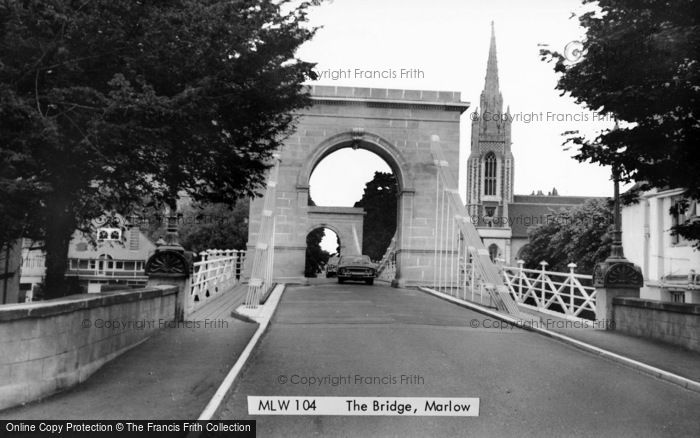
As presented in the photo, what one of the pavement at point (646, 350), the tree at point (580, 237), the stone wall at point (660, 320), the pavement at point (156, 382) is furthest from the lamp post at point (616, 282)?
the tree at point (580, 237)

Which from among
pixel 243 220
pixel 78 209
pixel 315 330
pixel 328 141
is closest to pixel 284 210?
pixel 328 141

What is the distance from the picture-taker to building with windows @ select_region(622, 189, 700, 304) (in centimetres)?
3088

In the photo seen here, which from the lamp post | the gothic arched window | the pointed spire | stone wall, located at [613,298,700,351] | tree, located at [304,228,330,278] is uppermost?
the pointed spire

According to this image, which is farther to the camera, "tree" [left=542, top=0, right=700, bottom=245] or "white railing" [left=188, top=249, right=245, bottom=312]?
"white railing" [left=188, top=249, right=245, bottom=312]

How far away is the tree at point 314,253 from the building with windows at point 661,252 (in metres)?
32.1

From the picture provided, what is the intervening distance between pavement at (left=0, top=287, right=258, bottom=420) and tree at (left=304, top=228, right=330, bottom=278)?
2053 inches

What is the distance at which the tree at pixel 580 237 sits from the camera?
40.2 meters

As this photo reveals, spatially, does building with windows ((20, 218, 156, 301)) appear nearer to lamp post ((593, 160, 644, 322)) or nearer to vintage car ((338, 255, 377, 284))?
vintage car ((338, 255, 377, 284))

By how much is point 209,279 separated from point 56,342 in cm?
1137

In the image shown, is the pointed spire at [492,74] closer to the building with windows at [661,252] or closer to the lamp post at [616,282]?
the building with windows at [661,252]

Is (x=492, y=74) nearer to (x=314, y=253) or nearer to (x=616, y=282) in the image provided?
(x=314, y=253)

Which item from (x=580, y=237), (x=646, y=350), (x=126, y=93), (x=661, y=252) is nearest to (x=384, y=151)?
(x=661, y=252)

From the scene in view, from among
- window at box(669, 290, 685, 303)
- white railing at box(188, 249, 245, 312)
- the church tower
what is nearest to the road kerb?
white railing at box(188, 249, 245, 312)

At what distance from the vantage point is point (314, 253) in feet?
218
